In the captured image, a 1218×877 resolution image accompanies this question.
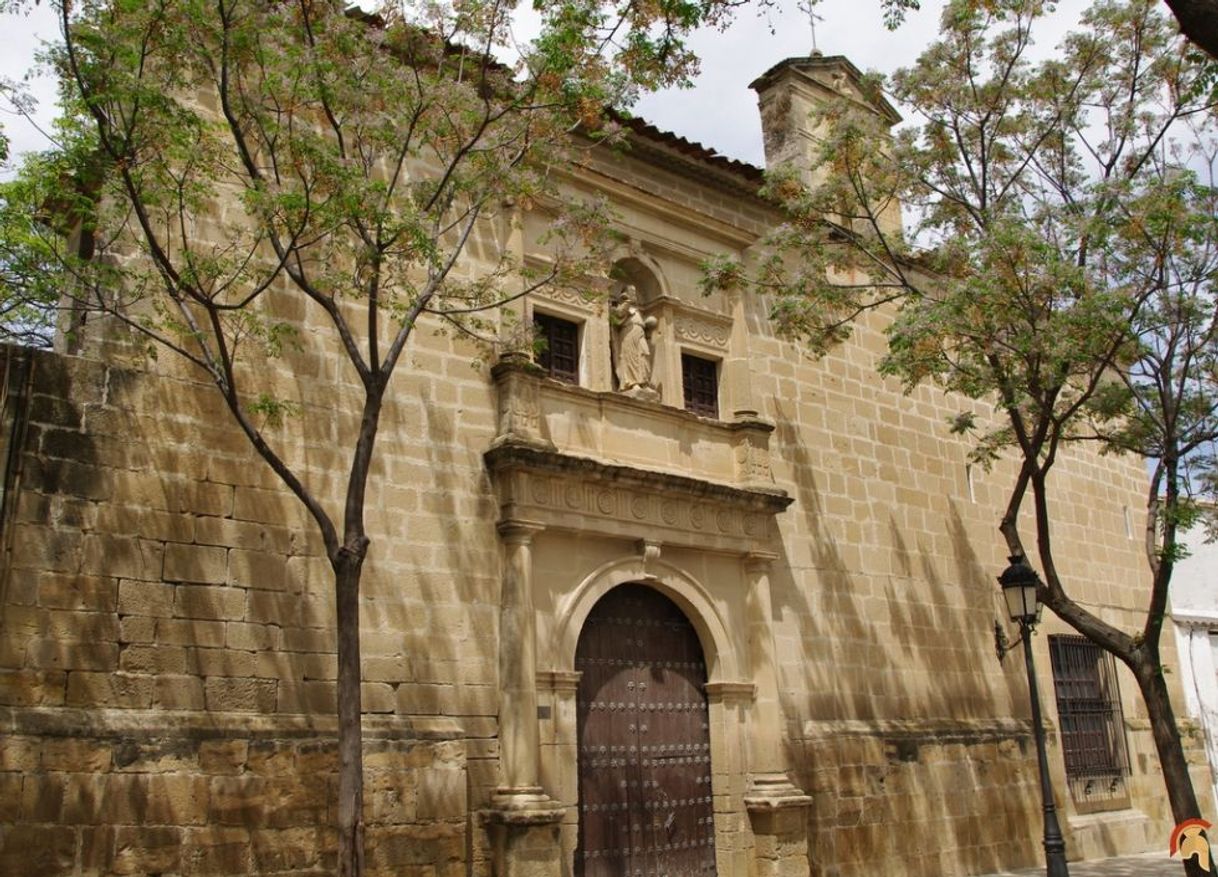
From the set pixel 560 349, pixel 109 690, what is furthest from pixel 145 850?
pixel 560 349

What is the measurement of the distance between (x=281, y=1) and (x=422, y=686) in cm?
503

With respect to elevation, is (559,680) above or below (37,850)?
above

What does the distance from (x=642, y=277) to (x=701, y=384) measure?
4.14ft

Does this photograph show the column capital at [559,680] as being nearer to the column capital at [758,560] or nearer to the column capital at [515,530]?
the column capital at [515,530]

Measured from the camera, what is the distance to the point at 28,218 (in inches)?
367

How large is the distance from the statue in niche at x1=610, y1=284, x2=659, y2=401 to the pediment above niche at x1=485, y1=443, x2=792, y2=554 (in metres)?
1.02

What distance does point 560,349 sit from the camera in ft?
36.3

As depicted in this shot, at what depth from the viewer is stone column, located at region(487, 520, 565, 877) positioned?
29.4 feet

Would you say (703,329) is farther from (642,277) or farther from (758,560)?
(758,560)

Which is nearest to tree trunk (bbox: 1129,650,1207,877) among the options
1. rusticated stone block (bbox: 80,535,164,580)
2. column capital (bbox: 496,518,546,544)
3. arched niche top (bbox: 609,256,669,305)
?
column capital (bbox: 496,518,546,544)

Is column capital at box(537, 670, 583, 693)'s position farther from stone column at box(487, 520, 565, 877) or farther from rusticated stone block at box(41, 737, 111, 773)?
rusticated stone block at box(41, 737, 111, 773)

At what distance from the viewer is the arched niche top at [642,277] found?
11812 millimetres

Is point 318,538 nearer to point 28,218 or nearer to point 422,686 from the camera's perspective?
point 422,686

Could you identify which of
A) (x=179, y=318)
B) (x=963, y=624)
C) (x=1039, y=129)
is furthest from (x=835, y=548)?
(x=179, y=318)
